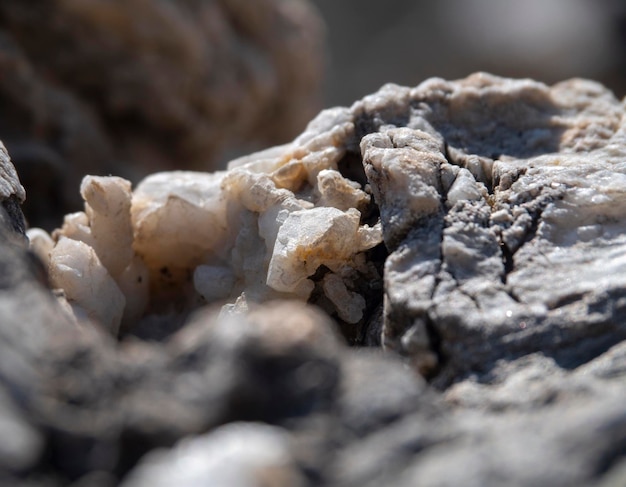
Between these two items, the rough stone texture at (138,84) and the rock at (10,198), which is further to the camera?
the rough stone texture at (138,84)

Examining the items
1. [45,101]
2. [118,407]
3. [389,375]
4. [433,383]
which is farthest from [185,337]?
[45,101]

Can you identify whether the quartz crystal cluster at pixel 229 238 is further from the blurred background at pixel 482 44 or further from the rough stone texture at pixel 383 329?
the blurred background at pixel 482 44

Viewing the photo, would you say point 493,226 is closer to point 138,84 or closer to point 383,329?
point 383,329

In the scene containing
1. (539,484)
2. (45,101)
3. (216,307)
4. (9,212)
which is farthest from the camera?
(45,101)

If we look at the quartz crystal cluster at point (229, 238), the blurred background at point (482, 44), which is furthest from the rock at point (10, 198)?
the blurred background at point (482, 44)

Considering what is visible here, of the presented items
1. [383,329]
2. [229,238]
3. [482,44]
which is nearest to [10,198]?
[229,238]

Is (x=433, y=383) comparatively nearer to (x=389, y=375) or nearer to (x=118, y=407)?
(x=389, y=375)

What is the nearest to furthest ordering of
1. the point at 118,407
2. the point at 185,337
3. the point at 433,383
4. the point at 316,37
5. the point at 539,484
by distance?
the point at 539,484
the point at 118,407
the point at 185,337
the point at 433,383
the point at 316,37
